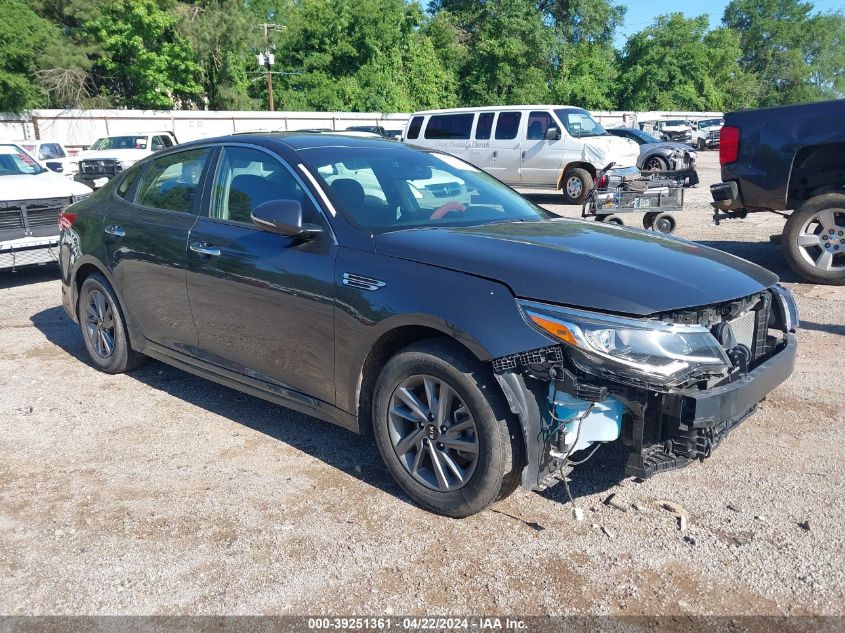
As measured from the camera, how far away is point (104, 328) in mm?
5504

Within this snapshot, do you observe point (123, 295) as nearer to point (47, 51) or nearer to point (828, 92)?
point (47, 51)

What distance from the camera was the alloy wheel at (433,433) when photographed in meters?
3.28

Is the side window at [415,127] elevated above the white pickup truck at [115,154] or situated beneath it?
elevated above

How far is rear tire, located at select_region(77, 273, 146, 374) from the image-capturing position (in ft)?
17.5

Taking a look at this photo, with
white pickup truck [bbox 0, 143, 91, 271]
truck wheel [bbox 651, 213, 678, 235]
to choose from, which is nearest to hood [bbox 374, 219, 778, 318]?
white pickup truck [bbox 0, 143, 91, 271]

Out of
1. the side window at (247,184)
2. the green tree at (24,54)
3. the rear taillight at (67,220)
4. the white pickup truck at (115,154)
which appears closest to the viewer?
the side window at (247,184)

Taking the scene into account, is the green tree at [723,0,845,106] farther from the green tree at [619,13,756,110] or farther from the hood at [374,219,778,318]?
the hood at [374,219,778,318]

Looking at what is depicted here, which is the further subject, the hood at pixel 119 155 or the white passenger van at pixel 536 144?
the hood at pixel 119 155

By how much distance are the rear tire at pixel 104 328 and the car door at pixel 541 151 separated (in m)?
12.3

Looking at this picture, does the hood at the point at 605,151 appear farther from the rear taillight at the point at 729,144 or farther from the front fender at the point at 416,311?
the front fender at the point at 416,311

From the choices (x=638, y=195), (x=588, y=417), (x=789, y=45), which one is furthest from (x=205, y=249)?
(x=789, y=45)

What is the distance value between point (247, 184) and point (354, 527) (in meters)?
2.10

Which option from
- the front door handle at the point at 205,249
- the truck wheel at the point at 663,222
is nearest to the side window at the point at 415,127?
the truck wheel at the point at 663,222

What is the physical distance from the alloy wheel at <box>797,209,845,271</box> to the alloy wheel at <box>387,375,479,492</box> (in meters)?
5.75
